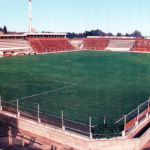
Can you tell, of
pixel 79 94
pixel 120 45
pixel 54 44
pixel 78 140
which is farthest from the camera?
pixel 120 45

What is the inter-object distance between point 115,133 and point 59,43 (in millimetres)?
58723

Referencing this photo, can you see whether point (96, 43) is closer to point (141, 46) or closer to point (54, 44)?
point (141, 46)

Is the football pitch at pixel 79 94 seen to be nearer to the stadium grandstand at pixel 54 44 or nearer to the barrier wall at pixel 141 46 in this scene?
the stadium grandstand at pixel 54 44

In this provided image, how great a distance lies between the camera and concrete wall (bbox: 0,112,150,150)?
10.8 m

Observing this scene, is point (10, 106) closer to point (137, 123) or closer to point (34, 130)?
point (34, 130)

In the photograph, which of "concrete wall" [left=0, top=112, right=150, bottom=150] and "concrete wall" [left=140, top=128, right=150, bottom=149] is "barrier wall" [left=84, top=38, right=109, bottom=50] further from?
"concrete wall" [left=140, top=128, right=150, bottom=149]

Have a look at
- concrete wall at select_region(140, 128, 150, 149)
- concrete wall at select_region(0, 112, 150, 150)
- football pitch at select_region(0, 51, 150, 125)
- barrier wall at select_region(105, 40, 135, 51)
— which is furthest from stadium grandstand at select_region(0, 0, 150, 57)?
concrete wall at select_region(140, 128, 150, 149)

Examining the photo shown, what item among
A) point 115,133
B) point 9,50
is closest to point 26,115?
point 115,133

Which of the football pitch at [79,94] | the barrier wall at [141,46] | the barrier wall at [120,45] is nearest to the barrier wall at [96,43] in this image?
the barrier wall at [120,45]

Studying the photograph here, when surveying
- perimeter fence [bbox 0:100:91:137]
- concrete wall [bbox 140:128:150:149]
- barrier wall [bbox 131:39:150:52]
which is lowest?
concrete wall [bbox 140:128:150:149]

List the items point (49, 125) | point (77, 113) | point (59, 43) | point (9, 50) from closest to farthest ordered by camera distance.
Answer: point (49, 125) < point (77, 113) < point (9, 50) < point (59, 43)

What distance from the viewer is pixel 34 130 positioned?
12633 mm

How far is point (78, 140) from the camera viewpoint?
11023mm

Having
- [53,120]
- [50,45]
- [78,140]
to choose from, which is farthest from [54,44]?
[78,140]
